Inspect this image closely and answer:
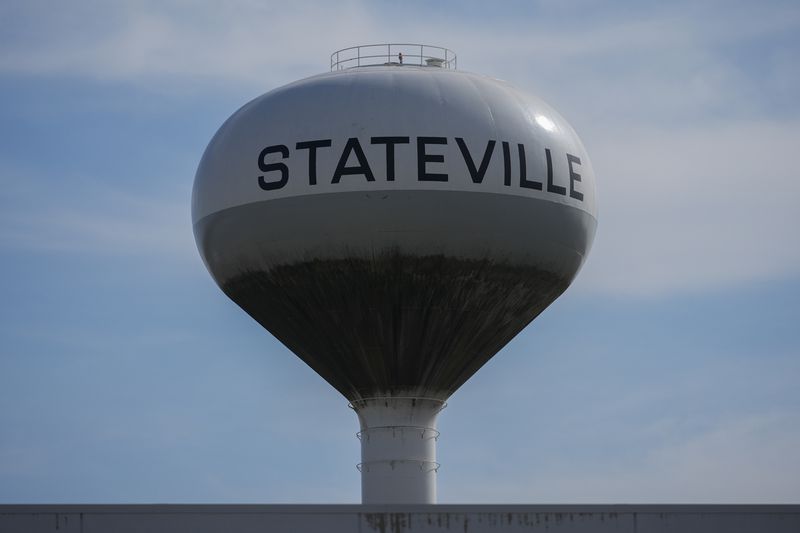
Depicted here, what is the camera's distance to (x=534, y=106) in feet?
99.7

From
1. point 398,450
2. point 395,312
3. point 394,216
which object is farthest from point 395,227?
point 398,450

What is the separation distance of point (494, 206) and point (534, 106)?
266cm

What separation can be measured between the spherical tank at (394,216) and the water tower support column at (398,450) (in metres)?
0.40

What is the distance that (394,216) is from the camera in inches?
1120

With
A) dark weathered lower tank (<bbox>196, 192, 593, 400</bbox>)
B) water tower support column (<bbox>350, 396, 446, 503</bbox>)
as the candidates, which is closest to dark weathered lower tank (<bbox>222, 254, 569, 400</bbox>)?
dark weathered lower tank (<bbox>196, 192, 593, 400</bbox>)

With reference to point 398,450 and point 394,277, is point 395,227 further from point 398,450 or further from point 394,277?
point 398,450

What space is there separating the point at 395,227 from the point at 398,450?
500 cm

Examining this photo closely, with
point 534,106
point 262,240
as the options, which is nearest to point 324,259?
point 262,240

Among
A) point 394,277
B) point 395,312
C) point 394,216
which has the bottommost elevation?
point 395,312

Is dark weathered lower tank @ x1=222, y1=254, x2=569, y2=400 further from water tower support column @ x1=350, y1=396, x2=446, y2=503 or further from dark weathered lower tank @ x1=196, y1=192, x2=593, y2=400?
water tower support column @ x1=350, y1=396, x2=446, y2=503

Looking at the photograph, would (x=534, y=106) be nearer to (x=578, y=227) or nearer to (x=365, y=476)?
(x=578, y=227)

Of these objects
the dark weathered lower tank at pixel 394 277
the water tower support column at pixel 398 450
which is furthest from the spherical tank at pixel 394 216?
the water tower support column at pixel 398 450
